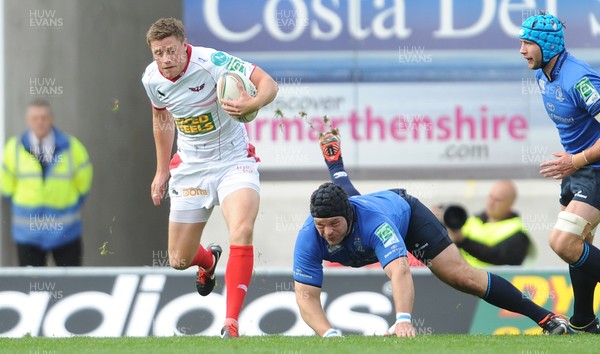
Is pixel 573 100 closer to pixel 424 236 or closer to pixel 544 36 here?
pixel 544 36

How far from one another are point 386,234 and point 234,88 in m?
1.26

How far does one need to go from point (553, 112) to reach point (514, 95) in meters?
2.88

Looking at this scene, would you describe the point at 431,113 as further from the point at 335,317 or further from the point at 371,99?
the point at 335,317

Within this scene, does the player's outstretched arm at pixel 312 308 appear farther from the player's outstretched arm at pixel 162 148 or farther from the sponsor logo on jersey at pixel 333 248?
the player's outstretched arm at pixel 162 148

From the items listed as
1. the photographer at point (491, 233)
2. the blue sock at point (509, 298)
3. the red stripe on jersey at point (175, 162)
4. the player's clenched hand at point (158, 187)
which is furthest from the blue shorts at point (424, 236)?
the photographer at point (491, 233)

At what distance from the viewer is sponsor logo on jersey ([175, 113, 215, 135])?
30.0 feet

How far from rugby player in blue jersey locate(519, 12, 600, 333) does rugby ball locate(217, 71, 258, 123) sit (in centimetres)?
171

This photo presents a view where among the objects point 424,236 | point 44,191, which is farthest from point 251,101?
point 44,191

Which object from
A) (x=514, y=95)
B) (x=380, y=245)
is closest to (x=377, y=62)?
(x=514, y=95)

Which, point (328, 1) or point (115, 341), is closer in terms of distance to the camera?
point (115, 341)

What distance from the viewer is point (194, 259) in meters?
9.82

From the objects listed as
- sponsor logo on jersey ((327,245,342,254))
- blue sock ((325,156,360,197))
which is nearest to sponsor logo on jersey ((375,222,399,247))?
sponsor logo on jersey ((327,245,342,254))

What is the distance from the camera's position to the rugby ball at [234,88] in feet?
28.3

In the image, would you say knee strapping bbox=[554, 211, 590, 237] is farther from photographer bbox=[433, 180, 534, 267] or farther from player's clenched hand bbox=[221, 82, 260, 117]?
photographer bbox=[433, 180, 534, 267]
